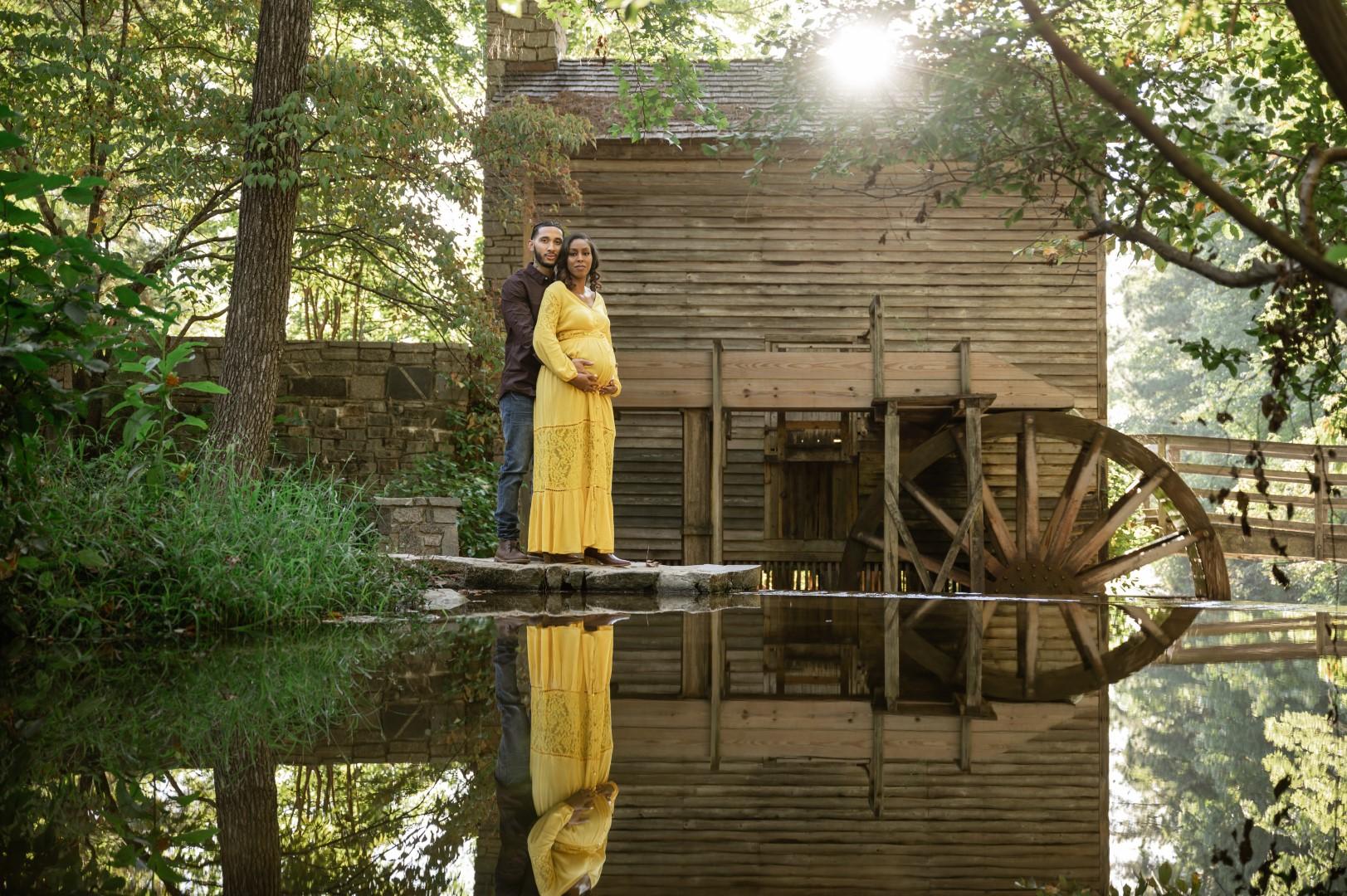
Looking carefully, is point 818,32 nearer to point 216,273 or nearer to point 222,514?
point 222,514

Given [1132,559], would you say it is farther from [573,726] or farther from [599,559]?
[573,726]

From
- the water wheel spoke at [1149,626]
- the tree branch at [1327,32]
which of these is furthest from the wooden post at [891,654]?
the tree branch at [1327,32]

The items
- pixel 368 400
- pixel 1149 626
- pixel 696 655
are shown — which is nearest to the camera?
pixel 696 655

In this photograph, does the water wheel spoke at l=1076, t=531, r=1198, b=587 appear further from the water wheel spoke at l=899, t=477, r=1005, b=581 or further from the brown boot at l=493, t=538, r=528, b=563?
the brown boot at l=493, t=538, r=528, b=563

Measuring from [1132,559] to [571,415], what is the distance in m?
6.19

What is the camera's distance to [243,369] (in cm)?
778

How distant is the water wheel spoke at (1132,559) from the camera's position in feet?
36.2

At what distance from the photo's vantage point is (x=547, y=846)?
6.21 feet

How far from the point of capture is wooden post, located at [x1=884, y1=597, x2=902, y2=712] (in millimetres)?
3738

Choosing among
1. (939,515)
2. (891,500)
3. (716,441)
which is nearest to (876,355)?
(891,500)

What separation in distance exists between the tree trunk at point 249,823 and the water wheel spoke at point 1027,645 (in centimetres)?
236

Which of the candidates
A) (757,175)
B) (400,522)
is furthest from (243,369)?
(757,175)

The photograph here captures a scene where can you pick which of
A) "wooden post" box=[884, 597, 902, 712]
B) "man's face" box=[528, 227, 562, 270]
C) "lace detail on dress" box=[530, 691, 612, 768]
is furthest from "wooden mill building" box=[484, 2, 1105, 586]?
"lace detail on dress" box=[530, 691, 612, 768]

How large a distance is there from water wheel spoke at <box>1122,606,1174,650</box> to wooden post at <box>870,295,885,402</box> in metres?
2.82
